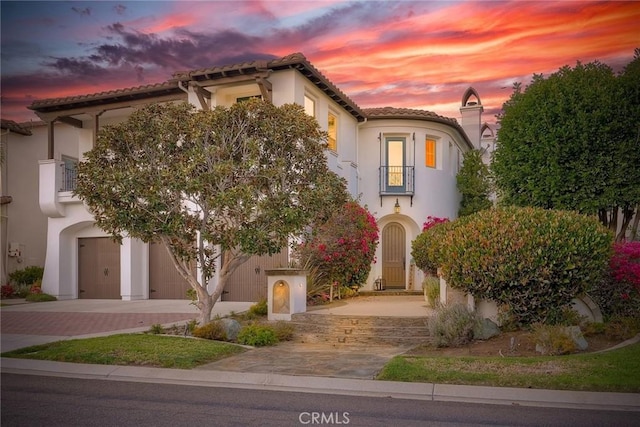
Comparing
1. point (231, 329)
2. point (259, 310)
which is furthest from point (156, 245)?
point (231, 329)

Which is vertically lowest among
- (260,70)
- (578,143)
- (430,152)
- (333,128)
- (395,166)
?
(578,143)

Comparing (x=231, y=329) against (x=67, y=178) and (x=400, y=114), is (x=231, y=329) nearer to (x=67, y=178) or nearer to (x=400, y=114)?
(x=400, y=114)

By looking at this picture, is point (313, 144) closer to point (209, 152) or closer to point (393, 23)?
point (209, 152)

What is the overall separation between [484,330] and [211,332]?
5.46 metres

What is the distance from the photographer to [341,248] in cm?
1681

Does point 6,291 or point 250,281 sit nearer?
point 250,281

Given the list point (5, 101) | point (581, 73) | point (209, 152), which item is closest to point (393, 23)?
point (581, 73)

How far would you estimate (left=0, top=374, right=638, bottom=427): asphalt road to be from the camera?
6359 mm

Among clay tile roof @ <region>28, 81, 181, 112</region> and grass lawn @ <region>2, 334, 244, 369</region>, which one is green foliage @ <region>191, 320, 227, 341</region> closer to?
grass lawn @ <region>2, 334, 244, 369</region>

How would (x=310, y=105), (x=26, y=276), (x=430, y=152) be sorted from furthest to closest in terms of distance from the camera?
(x=26, y=276), (x=430, y=152), (x=310, y=105)

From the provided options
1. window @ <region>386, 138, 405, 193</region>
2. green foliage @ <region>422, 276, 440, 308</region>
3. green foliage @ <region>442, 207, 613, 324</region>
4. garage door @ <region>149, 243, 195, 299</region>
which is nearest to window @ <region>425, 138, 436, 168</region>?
window @ <region>386, 138, 405, 193</region>

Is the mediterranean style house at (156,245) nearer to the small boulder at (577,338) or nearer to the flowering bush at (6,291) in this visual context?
the flowering bush at (6,291)

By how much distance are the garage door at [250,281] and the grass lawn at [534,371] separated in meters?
9.84

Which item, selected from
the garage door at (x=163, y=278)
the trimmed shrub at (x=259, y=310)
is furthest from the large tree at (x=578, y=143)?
the garage door at (x=163, y=278)
